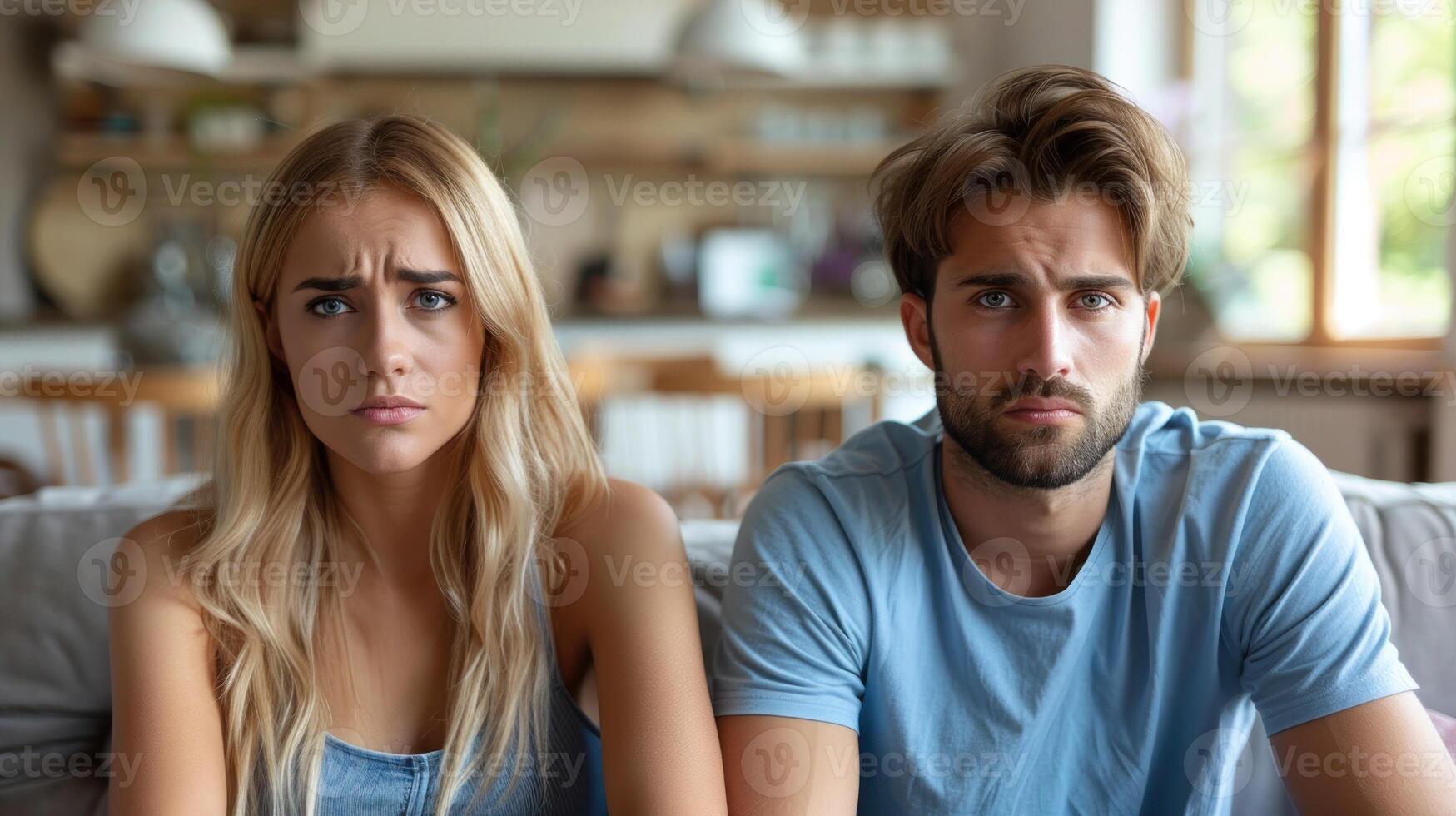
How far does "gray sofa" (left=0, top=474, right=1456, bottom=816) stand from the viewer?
3.90 ft

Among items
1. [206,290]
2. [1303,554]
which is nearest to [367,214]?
[1303,554]

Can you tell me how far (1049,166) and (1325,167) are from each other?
2905 millimetres

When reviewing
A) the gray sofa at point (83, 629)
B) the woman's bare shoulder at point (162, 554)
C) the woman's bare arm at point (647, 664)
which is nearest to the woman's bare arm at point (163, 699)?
the woman's bare shoulder at point (162, 554)

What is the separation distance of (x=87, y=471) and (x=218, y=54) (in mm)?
1226

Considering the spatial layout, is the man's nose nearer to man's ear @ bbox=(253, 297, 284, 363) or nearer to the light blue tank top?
the light blue tank top

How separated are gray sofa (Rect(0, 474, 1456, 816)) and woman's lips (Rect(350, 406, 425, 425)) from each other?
0.37 metres

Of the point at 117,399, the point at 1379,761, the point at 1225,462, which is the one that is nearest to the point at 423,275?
the point at 1225,462

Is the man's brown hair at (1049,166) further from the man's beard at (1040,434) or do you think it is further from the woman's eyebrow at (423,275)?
the woman's eyebrow at (423,275)

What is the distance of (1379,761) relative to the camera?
100 centimetres

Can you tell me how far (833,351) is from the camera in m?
4.66

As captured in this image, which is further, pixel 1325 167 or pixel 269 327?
pixel 1325 167

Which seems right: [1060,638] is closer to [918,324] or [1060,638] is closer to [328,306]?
[918,324]

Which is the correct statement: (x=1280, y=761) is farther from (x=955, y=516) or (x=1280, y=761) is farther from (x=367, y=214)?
(x=367, y=214)

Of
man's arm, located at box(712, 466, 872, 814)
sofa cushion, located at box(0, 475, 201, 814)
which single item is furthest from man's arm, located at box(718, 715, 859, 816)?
sofa cushion, located at box(0, 475, 201, 814)
